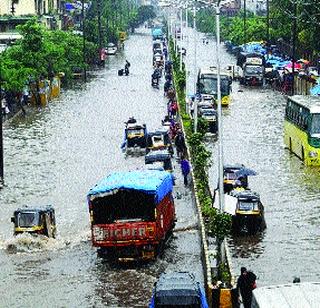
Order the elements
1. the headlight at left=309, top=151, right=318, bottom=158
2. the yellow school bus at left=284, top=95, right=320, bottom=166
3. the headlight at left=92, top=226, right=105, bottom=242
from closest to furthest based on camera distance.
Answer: the headlight at left=92, top=226, right=105, bottom=242
the yellow school bus at left=284, top=95, right=320, bottom=166
the headlight at left=309, top=151, right=318, bottom=158

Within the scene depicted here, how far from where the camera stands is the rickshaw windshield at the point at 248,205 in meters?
28.9

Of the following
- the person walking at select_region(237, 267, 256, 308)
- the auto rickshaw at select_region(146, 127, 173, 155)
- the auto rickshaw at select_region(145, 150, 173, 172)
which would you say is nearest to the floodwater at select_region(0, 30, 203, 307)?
the auto rickshaw at select_region(146, 127, 173, 155)

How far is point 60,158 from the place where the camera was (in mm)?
45219

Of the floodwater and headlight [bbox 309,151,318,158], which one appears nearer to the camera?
the floodwater

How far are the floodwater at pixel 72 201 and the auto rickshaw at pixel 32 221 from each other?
0.31 meters

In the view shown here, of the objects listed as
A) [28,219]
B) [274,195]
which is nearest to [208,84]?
[274,195]

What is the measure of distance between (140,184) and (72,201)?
9062 mm

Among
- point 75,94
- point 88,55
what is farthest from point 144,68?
point 75,94

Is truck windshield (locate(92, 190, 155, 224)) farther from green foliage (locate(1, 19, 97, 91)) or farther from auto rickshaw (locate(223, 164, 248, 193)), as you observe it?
green foliage (locate(1, 19, 97, 91))

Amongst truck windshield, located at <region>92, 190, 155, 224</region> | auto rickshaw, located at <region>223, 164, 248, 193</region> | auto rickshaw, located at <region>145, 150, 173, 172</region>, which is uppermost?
truck windshield, located at <region>92, 190, 155, 224</region>

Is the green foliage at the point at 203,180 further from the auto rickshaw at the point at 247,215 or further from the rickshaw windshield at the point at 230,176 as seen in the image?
the auto rickshaw at the point at 247,215

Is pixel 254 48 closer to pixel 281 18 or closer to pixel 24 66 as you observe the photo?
pixel 281 18

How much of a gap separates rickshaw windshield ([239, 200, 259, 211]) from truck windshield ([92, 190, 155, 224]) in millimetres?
3540

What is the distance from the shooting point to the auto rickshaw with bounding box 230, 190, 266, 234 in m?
28.9
